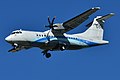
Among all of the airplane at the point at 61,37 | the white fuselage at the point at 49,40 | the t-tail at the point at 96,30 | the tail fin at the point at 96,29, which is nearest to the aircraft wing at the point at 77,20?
the airplane at the point at 61,37

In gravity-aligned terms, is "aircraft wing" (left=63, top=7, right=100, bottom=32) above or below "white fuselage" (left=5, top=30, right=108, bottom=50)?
above

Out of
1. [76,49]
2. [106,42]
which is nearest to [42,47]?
[76,49]

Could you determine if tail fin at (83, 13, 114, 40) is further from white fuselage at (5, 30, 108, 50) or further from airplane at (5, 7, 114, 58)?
white fuselage at (5, 30, 108, 50)

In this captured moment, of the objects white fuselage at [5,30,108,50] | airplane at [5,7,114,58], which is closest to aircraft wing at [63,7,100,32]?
airplane at [5,7,114,58]

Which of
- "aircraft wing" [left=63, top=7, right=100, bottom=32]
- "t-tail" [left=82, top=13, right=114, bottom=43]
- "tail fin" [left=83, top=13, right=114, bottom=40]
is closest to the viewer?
"aircraft wing" [left=63, top=7, right=100, bottom=32]

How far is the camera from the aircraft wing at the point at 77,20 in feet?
172

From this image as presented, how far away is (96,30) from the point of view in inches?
2361

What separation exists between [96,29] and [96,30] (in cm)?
14

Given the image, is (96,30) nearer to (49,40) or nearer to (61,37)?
(61,37)

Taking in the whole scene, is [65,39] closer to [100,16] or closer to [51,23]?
[51,23]

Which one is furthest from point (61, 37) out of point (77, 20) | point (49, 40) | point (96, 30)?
point (96, 30)

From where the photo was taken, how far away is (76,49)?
5688cm

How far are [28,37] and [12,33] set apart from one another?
6.77 ft

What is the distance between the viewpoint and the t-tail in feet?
193
